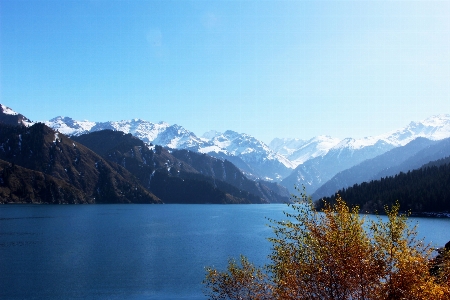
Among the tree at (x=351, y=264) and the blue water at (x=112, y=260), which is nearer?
the tree at (x=351, y=264)

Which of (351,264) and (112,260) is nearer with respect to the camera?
(351,264)

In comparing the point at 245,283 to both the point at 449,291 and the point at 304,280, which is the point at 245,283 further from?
the point at 449,291

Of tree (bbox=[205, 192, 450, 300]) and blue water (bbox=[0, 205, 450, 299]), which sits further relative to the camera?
blue water (bbox=[0, 205, 450, 299])

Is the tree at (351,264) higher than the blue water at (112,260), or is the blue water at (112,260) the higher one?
the tree at (351,264)

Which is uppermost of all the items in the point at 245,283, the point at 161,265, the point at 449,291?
the point at 449,291

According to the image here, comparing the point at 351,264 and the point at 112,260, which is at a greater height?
the point at 351,264

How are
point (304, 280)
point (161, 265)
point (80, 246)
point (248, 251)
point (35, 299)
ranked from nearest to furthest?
point (304, 280)
point (35, 299)
point (161, 265)
point (248, 251)
point (80, 246)

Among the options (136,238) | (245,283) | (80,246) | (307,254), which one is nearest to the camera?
(307,254)

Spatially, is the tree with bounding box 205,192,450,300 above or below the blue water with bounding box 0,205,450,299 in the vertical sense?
above

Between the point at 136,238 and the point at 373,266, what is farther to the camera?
the point at 136,238

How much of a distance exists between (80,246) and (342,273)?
11220cm

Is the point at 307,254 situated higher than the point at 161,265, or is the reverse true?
the point at 307,254

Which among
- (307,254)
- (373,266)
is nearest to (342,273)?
(373,266)

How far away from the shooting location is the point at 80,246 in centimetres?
11819
